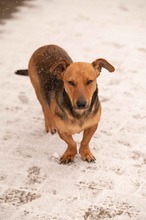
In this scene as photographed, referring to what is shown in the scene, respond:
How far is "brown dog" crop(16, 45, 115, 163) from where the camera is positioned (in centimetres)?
493

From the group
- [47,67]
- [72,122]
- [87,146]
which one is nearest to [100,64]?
[72,122]

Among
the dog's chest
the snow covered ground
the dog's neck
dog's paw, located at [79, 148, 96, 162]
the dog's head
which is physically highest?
the dog's head

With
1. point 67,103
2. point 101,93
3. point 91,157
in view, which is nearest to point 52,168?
point 91,157

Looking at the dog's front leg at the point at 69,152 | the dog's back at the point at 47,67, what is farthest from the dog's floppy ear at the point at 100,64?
the dog's front leg at the point at 69,152

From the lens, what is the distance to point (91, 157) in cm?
561

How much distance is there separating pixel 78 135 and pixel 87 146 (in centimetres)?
55

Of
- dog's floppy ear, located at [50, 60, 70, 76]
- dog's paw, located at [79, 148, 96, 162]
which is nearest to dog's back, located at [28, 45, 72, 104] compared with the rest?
dog's floppy ear, located at [50, 60, 70, 76]

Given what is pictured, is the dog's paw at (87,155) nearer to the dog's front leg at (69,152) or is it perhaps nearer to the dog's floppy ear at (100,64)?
the dog's front leg at (69,152)

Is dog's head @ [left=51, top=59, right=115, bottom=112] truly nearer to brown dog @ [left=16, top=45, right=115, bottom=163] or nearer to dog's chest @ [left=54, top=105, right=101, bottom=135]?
brown dog @ [left=16, top=45, right=115, bottom=163]

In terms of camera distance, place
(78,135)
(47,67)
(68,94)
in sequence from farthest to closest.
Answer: (78,135)
(47,67)
(68,94)

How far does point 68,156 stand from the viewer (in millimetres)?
5578

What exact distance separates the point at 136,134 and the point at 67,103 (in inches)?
48.8

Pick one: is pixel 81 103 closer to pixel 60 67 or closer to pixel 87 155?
→ pixel 60 67

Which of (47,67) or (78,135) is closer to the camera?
(47,67)
